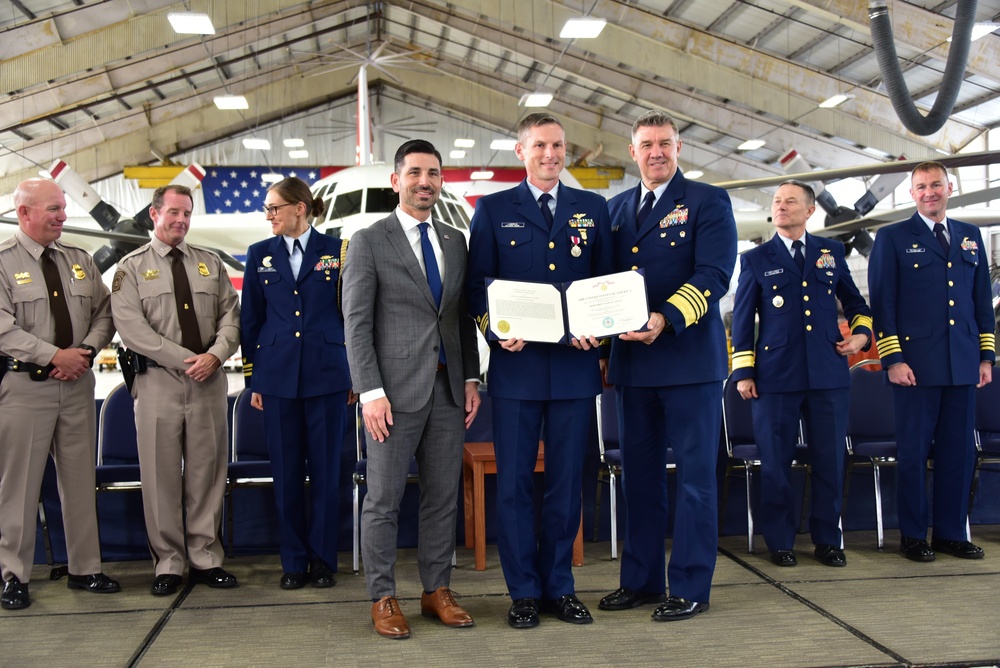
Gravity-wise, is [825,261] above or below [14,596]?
above

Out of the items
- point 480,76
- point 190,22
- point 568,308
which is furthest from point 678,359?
point 480,76

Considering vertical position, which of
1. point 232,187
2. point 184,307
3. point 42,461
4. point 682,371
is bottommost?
point 42,461

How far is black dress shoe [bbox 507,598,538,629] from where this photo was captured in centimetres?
276

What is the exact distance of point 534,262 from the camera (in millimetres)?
2863

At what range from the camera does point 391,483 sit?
110 inches

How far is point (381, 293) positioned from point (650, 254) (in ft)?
3.21

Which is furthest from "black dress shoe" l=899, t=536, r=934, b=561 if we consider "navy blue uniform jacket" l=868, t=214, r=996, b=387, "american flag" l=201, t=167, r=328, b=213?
"american flag" l=201, t=167, r=328, b=213

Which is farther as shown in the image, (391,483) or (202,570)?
(202,570)

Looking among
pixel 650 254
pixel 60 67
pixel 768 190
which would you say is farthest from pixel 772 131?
pixel 650 254

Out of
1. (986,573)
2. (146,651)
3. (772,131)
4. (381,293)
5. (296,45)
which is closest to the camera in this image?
(146,651)

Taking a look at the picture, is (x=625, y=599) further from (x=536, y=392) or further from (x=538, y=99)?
(x=538, y=99)

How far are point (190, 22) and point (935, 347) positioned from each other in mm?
11309

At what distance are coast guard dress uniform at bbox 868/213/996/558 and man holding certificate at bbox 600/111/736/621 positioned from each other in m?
1.40

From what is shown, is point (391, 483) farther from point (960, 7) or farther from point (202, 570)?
point (960, 7)
